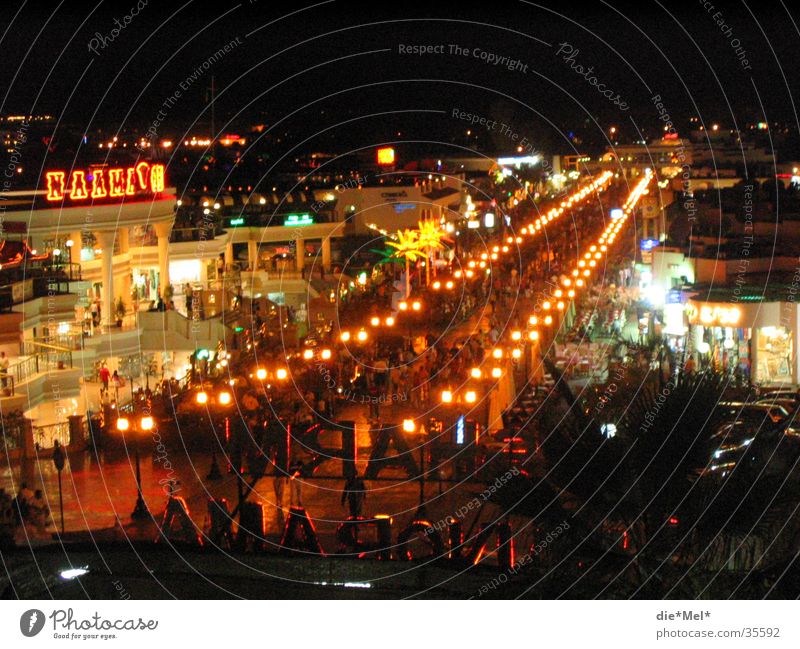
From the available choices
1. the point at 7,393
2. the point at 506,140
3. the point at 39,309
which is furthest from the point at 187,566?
the point at 506,140

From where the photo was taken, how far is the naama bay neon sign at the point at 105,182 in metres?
15.1

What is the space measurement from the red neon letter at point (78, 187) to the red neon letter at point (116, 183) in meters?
0.48

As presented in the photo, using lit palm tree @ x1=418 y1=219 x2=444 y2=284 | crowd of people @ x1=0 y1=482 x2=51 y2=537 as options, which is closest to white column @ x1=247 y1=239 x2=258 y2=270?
lit palm tree @ x1=418 y1=219 x2=444 y2=284

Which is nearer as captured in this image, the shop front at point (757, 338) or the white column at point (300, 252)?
the shop front at point (757, 338)

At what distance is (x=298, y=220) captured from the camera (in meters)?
26.1

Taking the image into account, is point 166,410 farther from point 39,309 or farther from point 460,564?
point 460,564

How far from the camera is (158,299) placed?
57.0ft

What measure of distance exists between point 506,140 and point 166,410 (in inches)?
1876

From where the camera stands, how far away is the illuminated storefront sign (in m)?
15.0

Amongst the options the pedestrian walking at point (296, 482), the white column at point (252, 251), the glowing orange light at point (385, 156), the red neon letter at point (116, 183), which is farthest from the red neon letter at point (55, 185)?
the glowing orange light at point (385, 156)

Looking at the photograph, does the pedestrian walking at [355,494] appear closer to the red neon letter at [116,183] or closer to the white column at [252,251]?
the red neon letter at [116,183]

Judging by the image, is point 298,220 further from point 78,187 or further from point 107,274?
point 78,187

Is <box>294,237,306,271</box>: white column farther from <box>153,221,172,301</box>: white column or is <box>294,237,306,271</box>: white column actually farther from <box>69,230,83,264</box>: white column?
<box>69,230,83,264</box>: white column

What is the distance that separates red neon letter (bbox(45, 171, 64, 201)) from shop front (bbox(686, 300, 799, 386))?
736 cm
